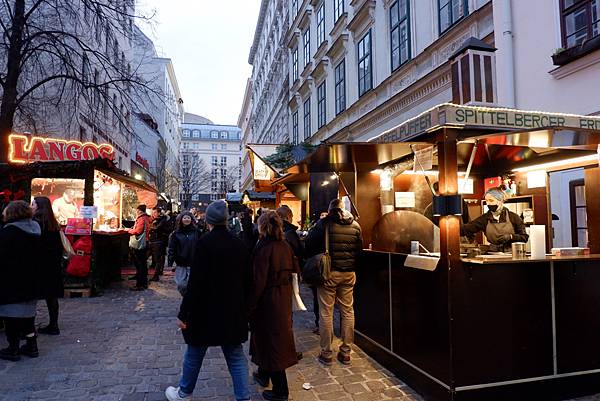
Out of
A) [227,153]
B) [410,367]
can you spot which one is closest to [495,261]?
[410,367]

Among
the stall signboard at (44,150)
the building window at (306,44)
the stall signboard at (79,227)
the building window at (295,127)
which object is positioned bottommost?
the stall signboard at (79,227)

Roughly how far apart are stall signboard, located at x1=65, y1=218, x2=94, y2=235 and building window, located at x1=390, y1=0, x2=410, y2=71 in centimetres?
891

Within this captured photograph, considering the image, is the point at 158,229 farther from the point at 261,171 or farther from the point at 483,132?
the point at 483,132

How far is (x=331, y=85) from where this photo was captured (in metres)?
18.7

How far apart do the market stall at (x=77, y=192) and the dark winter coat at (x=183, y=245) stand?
261cm

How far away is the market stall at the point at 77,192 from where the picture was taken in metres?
8.57

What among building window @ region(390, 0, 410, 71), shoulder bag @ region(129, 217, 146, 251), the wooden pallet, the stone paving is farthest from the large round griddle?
building window @ region(390, 0, 410, 71)

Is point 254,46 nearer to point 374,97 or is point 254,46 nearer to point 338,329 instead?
point 374,97

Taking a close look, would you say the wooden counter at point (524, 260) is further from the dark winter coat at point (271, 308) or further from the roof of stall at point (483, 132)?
the dark winter coat at point (271, 308)

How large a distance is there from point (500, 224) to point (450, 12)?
6.33 meters

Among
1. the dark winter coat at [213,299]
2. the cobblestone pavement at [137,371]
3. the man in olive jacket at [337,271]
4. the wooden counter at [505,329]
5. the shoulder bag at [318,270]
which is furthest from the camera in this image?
the man in olive jacket at [337,271]

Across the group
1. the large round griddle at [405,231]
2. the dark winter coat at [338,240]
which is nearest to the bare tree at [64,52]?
the dark winter coat at [338,240]

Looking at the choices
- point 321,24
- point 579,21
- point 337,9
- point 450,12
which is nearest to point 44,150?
point 450,12

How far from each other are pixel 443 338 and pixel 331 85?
52.9 ft
